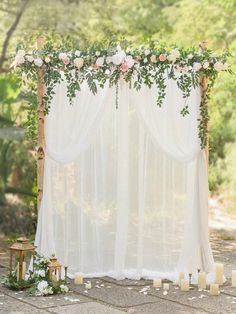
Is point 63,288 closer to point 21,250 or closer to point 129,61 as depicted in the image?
point 21,250

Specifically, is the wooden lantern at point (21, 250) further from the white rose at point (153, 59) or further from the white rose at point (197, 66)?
the white rose at point (197, 66)

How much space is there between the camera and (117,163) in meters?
5.28

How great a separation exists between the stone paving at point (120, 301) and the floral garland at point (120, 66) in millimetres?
1354

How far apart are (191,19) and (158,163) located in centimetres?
601

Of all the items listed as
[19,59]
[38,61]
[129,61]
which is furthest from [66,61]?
[129,61]

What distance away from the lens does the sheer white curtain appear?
5219 millimetres

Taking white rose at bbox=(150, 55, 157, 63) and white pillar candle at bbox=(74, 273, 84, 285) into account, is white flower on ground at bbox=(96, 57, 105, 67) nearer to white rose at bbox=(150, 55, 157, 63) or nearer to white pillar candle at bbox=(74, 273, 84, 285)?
white rose at bbox=(150, 55, 157, 63)

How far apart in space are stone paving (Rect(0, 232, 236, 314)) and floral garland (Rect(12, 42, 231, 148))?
1354mm

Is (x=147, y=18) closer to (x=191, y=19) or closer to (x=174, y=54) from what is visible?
(x=191, y=19)

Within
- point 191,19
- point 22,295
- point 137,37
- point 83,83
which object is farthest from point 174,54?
point 137,37

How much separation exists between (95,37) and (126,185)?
5.89m

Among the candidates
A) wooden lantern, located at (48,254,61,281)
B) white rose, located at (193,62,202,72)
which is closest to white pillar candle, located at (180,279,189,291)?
wooden lantern, located at (48,254,61,281)

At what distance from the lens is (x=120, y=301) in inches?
177

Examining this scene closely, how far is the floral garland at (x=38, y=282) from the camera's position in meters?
4.63
